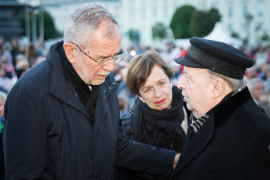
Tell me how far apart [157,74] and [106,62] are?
1086 mm

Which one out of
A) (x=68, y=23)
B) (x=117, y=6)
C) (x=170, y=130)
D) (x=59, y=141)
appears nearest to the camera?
(x=59, y=141)

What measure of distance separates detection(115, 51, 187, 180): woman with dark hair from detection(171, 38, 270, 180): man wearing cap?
2.71ft

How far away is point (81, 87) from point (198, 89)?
903 mm

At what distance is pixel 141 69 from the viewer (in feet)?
9.98

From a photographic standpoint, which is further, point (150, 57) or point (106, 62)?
point (150, 57)

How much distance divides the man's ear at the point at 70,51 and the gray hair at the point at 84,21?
0.16 ft

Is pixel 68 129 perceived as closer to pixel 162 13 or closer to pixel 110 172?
pixel 110 172

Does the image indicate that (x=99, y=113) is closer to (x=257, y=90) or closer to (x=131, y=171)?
(x=131, y=171)

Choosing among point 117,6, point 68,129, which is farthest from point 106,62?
point 117,6

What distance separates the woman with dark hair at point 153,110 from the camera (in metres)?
2.87

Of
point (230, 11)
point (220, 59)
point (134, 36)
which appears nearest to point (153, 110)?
point (220, 59)

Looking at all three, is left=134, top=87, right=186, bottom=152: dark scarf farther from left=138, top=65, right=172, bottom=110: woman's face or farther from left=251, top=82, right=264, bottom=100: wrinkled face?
left=251, top=82, right=264, bottom=100: wrinkled face

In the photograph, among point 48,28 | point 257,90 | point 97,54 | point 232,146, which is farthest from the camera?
point 48,28

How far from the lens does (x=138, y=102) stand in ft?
10.4
